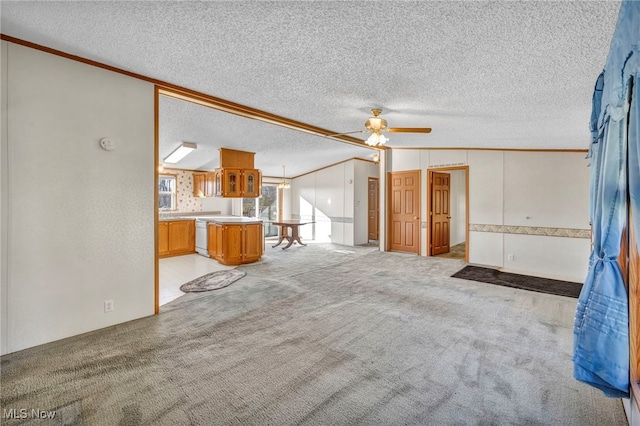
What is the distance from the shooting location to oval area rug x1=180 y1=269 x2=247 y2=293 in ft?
14.5

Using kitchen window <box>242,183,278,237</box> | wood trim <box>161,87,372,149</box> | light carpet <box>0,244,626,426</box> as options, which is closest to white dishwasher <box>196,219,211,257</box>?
kitchen window <box>242,183,278,237</box>

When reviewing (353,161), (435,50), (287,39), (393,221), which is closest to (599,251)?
(435,50)

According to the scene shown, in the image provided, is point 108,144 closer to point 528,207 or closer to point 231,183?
point 231,183

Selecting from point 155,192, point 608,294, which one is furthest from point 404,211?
point 608,294

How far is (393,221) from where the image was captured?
7633mm

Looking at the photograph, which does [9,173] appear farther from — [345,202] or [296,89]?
[345,202]

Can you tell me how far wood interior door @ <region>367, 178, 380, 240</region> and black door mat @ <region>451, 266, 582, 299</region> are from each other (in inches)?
160

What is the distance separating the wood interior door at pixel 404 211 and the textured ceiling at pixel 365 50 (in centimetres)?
317

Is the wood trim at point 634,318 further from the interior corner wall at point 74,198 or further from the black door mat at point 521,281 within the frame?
the interior corner wall at point 74,198

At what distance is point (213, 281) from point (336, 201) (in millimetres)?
5194

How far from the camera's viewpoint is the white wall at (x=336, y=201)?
8.83 metres

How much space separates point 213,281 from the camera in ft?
15.8

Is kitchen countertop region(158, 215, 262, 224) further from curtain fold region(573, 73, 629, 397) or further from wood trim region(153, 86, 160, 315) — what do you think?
curtain fold region(573, 73, 629, 397)

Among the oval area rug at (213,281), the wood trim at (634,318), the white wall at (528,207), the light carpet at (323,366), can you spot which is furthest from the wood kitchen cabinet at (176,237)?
the wood trim at (634,318)
